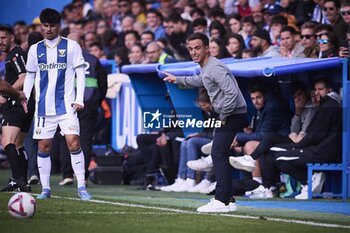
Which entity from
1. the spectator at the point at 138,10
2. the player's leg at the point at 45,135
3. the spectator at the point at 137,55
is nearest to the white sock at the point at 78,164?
the player's leg at the point at 45,135

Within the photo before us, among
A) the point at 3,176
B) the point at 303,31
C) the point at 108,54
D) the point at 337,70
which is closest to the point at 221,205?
the point at 337,70

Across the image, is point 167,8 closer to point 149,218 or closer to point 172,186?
point 172,186

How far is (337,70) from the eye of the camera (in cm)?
1398

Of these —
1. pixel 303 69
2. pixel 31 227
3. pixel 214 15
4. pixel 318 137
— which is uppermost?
pixel 214 15

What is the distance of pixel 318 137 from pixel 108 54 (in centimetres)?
785

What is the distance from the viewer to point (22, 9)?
2681cm

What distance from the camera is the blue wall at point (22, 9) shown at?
1043 inches

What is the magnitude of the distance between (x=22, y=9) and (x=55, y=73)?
15.0 m

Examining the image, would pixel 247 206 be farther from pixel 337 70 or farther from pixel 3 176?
pixel 3 176

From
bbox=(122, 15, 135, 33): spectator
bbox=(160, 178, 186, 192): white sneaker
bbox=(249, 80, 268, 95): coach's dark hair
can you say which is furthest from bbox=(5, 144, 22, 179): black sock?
bbox=(122, 15, 135, 33): spectator

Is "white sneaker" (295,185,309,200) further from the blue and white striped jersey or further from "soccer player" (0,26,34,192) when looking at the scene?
"soccer player" (0,26,34,192)

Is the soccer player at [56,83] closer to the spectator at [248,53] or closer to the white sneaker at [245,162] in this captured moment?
the white sneaker at [245,162]

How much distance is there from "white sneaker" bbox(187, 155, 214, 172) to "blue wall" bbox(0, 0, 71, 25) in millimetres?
12759

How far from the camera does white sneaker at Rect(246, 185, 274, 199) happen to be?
13648mm
